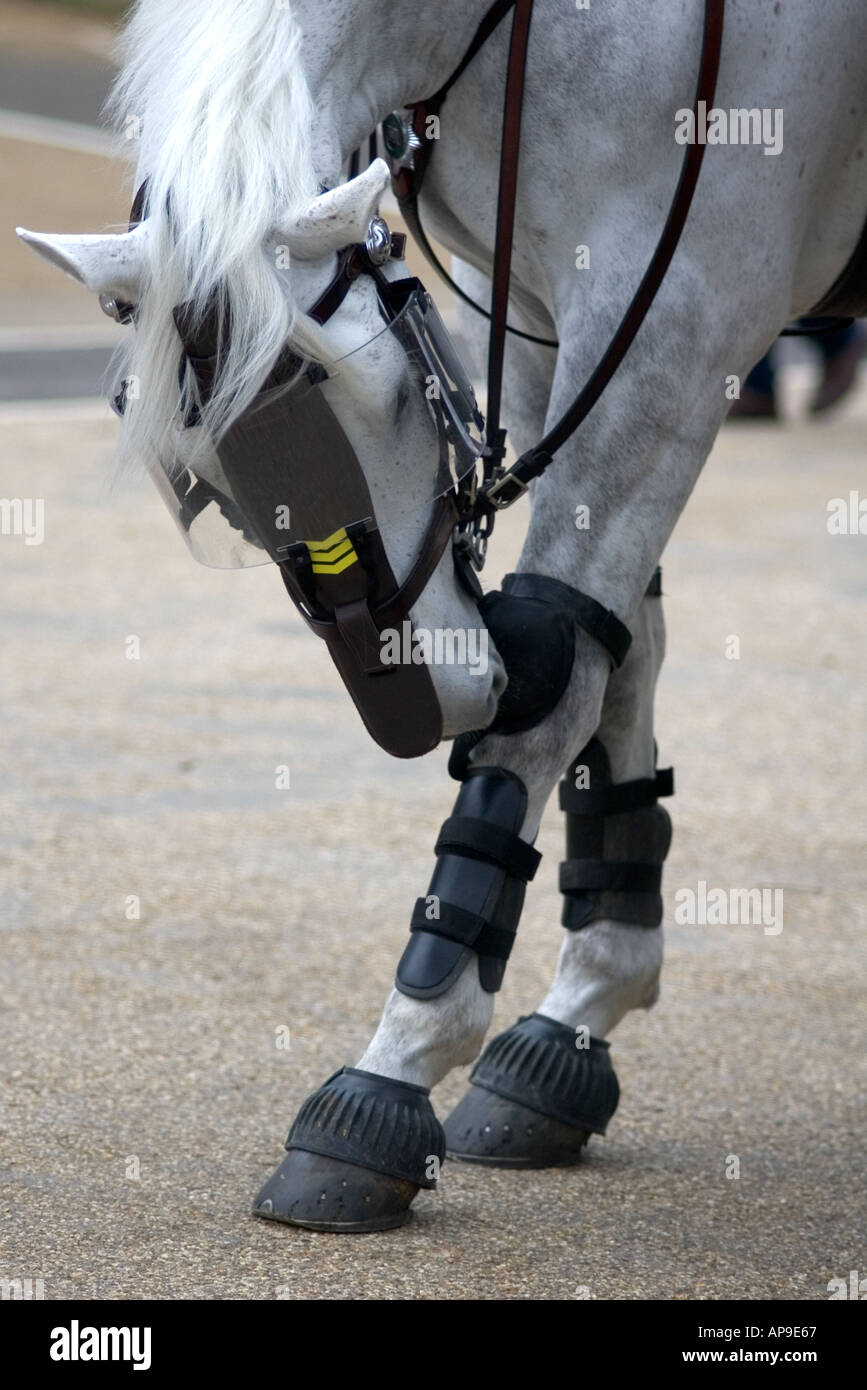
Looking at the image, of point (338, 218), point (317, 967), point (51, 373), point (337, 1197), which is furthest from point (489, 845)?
point (51, 373)

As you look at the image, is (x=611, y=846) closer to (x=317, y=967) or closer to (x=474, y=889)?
(x=474, y=889)

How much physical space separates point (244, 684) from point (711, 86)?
3972 millimetres

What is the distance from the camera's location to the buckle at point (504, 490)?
250 centimetres

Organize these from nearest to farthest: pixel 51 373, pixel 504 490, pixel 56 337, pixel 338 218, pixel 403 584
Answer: pixel 338 218, pixel 403 584, pixel 504 490, pixel 51 373, pixel 56 337

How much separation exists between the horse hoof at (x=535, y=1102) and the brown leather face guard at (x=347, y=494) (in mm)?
731

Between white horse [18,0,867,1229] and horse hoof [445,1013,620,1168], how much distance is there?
368 millimetres

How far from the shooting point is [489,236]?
8.35 ft

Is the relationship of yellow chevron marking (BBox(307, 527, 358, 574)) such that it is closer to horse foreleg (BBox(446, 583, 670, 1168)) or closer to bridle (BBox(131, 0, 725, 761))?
bridle (BBox(131, 0, 725, 761))

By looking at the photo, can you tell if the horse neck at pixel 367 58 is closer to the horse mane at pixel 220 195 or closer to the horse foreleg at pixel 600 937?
the horse mane at pixel 220 195

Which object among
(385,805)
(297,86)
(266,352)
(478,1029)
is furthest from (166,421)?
(385,805)

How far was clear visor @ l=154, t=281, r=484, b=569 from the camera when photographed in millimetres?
2254

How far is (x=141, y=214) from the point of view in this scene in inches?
88.1

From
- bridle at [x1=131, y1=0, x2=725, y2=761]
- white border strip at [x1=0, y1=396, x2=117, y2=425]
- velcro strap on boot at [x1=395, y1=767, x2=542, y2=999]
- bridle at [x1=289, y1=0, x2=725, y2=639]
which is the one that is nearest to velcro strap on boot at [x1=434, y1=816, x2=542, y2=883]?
velcro strap on boot at [x1=395, y1=767, x2=542, y2=999]

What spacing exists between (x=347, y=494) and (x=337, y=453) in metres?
0.05
